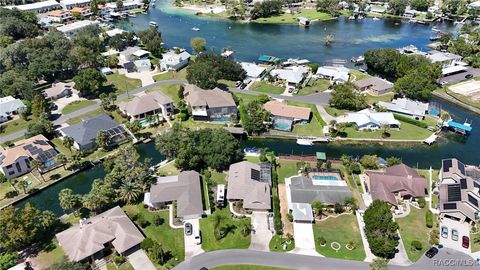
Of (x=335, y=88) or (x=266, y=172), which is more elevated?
(x=335, y=88)

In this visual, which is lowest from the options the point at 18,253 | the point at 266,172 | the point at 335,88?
the point at 18,253

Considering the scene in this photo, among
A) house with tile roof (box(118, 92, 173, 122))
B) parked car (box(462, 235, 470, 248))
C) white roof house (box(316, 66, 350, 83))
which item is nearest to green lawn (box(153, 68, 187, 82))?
house with tile roof (box(118, 92, 173, 122))

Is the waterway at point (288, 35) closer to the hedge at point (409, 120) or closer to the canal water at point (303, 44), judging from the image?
the canal water at point (303, 44)

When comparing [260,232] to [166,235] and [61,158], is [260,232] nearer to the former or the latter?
[166,235]

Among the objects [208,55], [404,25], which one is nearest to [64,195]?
[208,55]

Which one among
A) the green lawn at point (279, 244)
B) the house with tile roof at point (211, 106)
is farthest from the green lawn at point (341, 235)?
the house with tile roof at point (211, 106)

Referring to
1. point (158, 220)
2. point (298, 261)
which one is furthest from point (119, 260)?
point (298, 261)

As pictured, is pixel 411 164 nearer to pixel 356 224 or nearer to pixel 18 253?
pixel 356 224
